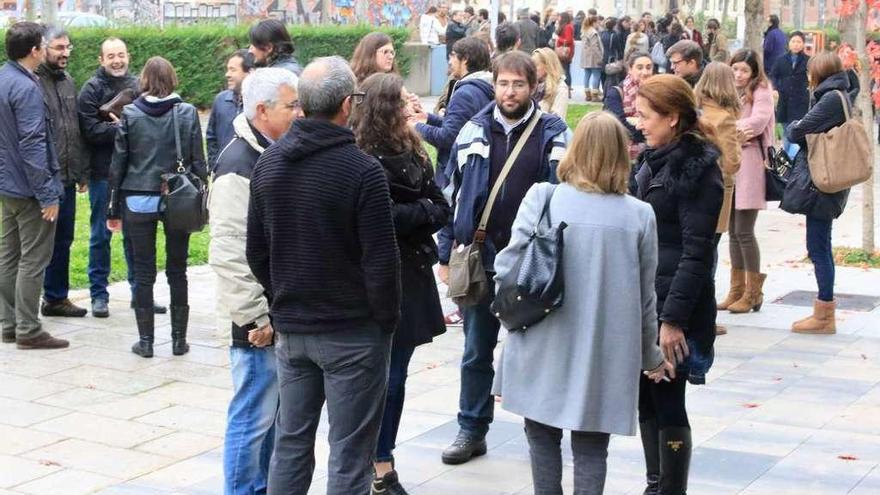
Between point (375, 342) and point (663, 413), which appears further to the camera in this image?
point (663, 413)

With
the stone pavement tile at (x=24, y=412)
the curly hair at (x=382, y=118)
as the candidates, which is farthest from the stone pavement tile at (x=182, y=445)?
the curly hair at (x=382, y=118)

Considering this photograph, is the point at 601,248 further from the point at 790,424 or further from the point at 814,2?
the point at 814,2

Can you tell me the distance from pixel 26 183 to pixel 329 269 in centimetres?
447

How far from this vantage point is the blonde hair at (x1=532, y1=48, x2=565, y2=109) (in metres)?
9.28

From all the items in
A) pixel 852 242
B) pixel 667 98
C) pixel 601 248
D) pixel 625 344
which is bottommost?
Answer: pixel 852 242

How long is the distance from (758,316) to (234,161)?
19.1 ft

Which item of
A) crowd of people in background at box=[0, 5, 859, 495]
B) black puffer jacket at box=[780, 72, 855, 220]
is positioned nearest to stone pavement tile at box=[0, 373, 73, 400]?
crowd of people in background at box=[0, 5, 859, 495]

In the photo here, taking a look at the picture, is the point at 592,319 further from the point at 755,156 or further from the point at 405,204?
the point at 755,156

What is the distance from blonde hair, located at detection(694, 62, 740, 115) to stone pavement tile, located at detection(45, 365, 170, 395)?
12.2 ft

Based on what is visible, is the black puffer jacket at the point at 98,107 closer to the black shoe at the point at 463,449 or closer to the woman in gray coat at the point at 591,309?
the black shoe at the point at 463,449

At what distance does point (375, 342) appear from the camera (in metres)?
4.83

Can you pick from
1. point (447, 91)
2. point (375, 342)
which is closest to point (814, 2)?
point (447, 91)

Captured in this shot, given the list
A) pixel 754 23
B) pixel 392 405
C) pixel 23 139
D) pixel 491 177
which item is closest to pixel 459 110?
pixel 491 177

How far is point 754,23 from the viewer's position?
67.2 feet
